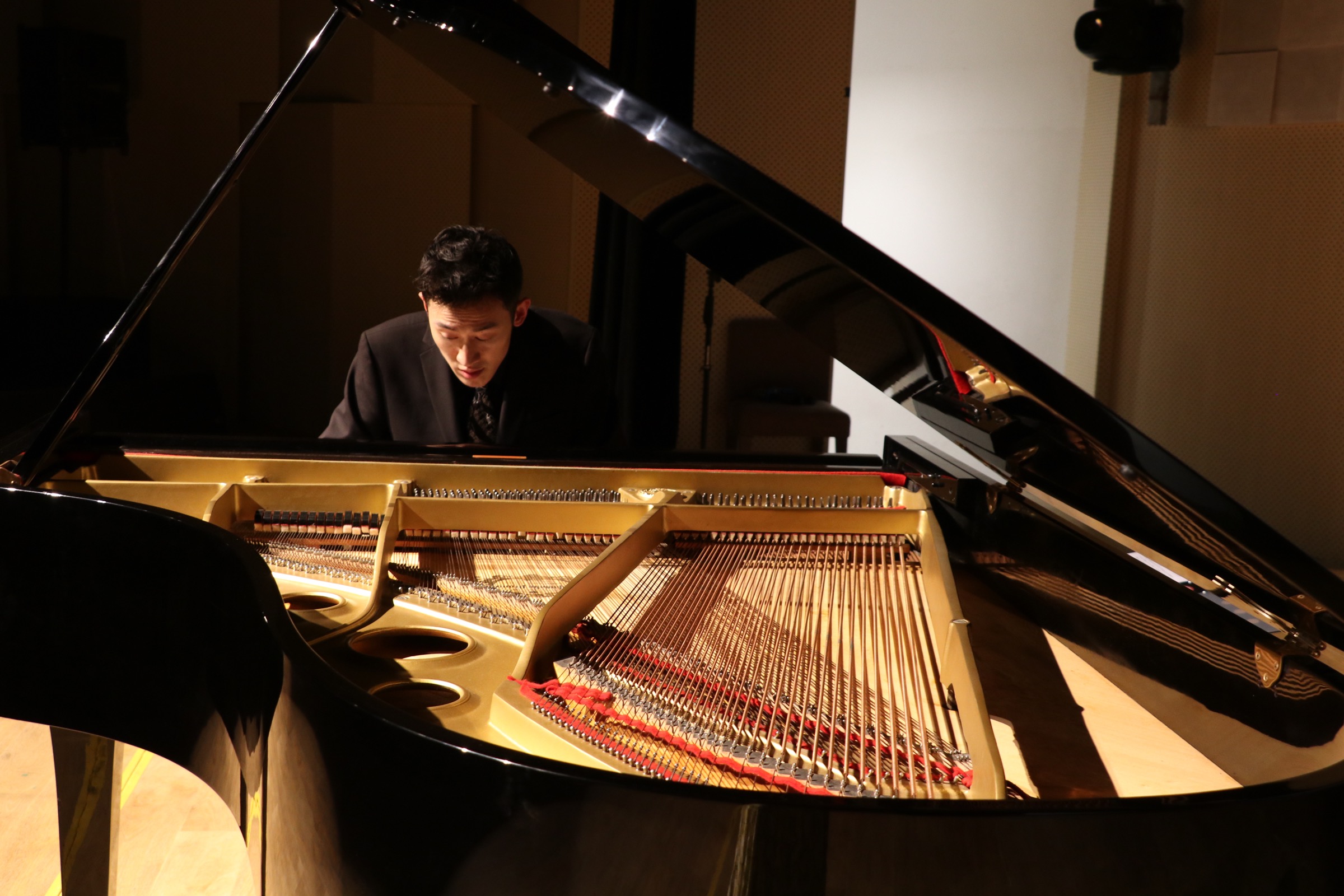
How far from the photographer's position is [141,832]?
98.3 inches

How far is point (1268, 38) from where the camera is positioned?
509 centimetres

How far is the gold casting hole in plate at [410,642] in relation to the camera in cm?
160

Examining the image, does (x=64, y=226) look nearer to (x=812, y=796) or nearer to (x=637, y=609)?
(x=637, y=609)

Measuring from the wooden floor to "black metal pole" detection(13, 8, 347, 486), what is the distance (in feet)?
3.04

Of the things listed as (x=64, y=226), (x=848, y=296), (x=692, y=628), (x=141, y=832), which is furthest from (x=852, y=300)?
(x=64, y=226)

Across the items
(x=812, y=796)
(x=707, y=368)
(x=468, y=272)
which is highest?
(x=468, y=272)

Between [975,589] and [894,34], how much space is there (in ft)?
16.7

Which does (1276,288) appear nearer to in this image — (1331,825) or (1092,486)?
(1092,486)

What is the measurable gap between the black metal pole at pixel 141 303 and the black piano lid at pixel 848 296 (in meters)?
0.43

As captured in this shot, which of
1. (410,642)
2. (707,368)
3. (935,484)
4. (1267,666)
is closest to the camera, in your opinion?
(1267,666)

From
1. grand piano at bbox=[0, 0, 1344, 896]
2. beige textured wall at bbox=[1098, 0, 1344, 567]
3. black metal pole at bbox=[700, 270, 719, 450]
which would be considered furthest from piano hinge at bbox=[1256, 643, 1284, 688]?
beige textured wall at bbox=[1098, 0, 1344, 567]

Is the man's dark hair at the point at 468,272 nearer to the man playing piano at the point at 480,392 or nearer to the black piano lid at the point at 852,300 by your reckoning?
the man playing piano at the point at 480,392

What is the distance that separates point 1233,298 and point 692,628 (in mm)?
4806

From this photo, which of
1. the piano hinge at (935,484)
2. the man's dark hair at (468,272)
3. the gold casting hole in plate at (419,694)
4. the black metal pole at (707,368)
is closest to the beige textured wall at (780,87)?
the black metal pole at (707,368)
